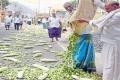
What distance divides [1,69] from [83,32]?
7.95ft

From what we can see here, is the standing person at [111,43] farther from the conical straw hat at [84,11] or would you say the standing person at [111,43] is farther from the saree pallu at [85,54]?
the saree pallu at [85,54]

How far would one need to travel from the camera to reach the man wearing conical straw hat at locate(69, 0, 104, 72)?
902 cm

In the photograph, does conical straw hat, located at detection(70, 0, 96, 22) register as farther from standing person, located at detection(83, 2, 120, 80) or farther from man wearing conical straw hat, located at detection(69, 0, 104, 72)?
standing person, located at detection(83, 2, 120, 80)

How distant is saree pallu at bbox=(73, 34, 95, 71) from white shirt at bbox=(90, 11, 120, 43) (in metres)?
1.95

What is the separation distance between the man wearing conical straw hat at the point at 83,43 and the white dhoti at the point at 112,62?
186 cm

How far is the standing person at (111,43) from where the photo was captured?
23.4 feet

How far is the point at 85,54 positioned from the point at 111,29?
7.55 feet

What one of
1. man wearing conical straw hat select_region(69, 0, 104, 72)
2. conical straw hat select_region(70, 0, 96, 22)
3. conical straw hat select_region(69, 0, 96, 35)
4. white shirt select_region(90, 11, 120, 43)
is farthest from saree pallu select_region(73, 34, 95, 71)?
white shirt select_region(90, 11, 120, 43)

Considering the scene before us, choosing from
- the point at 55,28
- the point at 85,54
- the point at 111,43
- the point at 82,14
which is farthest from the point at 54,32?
the point at 111,43

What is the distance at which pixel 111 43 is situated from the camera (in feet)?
24.0

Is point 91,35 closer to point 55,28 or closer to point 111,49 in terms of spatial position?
point 111,49

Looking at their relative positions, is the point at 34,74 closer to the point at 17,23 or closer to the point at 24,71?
the point at 24,71

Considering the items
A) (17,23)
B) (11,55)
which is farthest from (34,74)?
(17,23)

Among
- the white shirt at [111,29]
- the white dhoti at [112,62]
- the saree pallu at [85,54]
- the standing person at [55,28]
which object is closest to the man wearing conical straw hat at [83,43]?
the saree pallu at [85,54]
